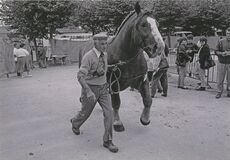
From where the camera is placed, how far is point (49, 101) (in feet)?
28.9

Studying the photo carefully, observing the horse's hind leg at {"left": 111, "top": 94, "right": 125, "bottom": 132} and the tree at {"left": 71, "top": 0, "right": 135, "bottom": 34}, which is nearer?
the horse's hind leg at {"left": 111, "top": 94, "right": 125, "bottom": 132}

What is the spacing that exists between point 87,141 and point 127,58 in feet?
5.16

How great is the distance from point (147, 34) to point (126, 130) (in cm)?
190

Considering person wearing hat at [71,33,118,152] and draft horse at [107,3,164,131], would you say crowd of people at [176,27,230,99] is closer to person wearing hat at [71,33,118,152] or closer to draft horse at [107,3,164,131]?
draft horse at [107,3,164,131]

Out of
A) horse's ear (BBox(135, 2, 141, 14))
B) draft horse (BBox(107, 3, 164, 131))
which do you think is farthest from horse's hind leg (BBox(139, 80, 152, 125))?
horse's ear (BBox(135, 2, 141, 14))

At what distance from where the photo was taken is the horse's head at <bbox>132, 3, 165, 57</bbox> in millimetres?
4980

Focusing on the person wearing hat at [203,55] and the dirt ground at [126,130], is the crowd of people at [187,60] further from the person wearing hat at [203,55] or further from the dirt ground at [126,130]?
the dirt ground at [126,130]

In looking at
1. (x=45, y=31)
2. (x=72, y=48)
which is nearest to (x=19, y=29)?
(x=45, y=31)

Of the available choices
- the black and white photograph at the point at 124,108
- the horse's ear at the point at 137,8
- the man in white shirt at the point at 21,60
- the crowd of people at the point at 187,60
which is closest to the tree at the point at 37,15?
the man in white shirt at the point at 21,60

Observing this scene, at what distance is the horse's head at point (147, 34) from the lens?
498 cm

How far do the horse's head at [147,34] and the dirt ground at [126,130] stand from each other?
1.52 m

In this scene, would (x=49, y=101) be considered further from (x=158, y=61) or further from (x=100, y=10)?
(x=100, y=10)

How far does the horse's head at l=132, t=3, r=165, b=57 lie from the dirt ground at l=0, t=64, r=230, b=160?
1519 mm

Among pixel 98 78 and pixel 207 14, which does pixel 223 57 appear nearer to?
pixel 98 78
